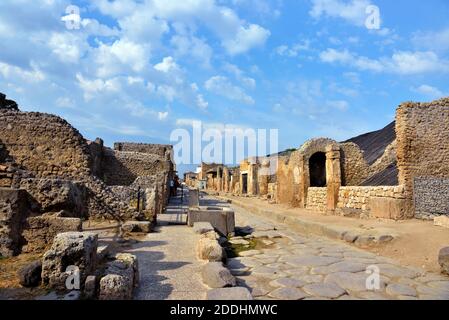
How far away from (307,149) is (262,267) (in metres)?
10.4

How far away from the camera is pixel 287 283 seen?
161 inches

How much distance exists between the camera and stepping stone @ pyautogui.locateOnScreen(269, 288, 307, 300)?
11.6 feet

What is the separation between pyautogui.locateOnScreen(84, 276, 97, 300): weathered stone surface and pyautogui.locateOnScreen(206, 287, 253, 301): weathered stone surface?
111 centimetres

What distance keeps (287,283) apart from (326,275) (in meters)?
0.75

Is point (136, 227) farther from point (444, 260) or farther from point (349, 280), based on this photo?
point (444, 260)

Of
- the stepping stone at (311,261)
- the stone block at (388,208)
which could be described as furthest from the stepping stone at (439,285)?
the stone block at (388,208)

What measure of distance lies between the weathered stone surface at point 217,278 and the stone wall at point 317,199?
9.88 meters

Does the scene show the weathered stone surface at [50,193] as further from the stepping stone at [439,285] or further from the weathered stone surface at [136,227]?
the stepping stone at [439,285]

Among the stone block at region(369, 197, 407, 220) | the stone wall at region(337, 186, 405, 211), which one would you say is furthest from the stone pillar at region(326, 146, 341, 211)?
the stone block at region(369, 197, 407, 220)

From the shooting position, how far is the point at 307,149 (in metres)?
14.6

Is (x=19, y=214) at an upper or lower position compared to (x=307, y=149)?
lower

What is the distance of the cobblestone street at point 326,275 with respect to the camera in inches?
145

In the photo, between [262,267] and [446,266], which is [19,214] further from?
[446,266]
